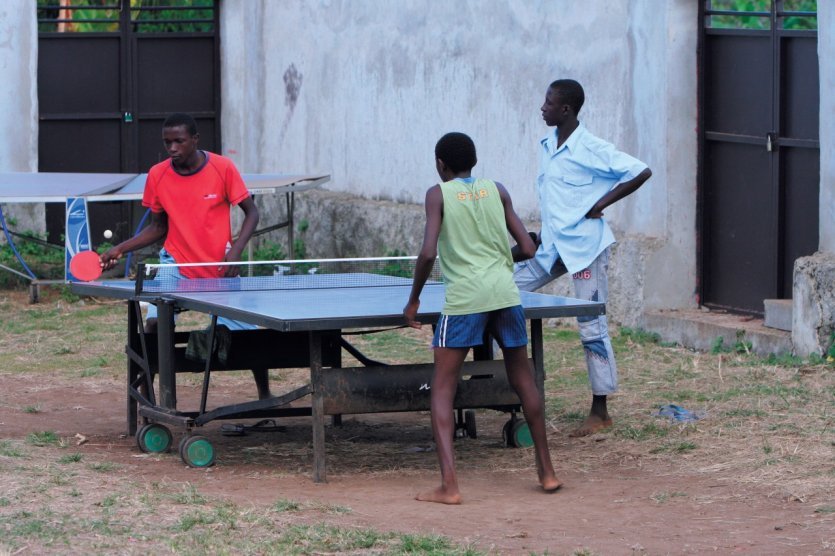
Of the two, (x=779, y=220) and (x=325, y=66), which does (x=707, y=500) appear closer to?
(x=779, y=220)

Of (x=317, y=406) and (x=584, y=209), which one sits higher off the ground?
(x=584, y=209)

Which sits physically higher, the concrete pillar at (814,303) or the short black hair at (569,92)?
the short black hair at (569,92)

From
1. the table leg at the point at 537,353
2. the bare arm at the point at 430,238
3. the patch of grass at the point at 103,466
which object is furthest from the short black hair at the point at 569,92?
the patch of grass at the point at 103,466

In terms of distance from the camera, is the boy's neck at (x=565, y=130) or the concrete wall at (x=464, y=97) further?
the concrete wall at (x=464, y=97)

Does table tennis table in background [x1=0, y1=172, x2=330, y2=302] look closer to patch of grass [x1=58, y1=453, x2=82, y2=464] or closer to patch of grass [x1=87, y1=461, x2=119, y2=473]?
patch of grass [x1=58, y1=453, x2=82, y2=464]

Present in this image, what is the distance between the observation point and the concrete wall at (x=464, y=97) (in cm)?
1002

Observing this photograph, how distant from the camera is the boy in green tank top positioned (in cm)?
584

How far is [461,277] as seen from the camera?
19.2 feet

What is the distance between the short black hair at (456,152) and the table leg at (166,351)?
161cm

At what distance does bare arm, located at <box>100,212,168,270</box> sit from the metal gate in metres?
8.02

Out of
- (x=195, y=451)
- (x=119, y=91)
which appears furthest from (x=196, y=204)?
(x=119, y=91)

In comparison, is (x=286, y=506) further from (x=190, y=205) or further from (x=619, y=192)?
(x=619, y=192)

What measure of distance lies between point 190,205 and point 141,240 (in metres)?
0.31

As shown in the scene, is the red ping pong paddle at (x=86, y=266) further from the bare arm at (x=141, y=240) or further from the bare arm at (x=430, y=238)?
the bare arm at (x=430, y=238)
